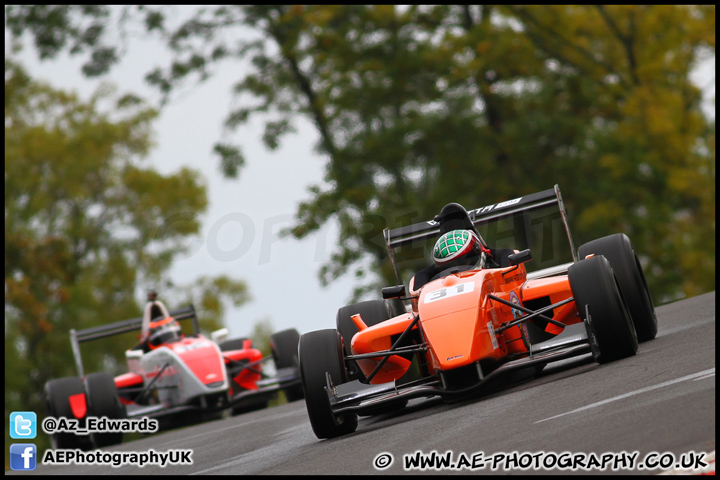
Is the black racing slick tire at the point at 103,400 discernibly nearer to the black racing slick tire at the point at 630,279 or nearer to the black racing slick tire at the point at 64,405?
the black racing slick tire at the point at 64,405

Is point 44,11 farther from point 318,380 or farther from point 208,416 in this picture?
point 318,380

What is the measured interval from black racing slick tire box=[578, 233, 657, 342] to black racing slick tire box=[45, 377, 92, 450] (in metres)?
9.23

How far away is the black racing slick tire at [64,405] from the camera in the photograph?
620 inches

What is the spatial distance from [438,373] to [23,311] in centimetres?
2945

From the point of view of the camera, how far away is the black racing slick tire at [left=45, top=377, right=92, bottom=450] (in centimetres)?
1575

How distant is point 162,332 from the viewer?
690 inches

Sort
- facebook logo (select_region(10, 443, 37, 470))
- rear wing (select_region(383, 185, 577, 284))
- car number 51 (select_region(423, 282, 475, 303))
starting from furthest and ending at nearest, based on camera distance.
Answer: rear wing (select_region(383, 185, 577, 284)), car number 51 (select_region(423, 282, 475, 303)), facebook logo (select_region(10, 443, 37, 470))

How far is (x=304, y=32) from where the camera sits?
88.7 ft

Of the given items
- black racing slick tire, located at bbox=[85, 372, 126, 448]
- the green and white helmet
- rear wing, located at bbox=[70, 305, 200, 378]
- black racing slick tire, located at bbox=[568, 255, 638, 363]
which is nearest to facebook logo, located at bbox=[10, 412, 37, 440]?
the green and white helmet

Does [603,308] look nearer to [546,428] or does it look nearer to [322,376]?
[546,428]

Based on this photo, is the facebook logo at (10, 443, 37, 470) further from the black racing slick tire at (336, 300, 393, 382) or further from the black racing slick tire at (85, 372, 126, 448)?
the black racing slick tire at (85, 372, 126, 448)

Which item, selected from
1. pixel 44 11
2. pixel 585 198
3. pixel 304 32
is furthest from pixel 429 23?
pixel 44 11

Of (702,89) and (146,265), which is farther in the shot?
(146,265)

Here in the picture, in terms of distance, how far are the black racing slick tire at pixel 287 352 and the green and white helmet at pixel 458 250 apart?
8458mm
